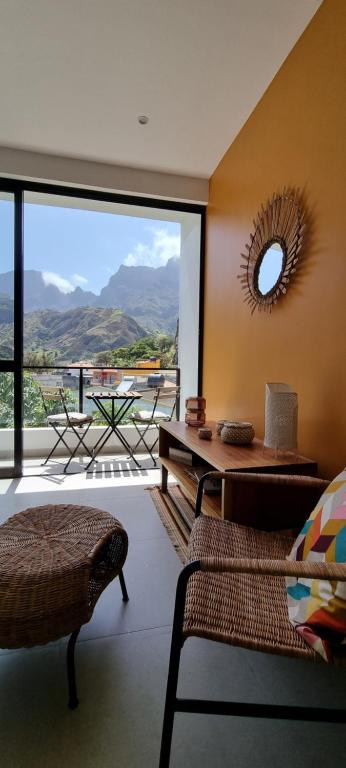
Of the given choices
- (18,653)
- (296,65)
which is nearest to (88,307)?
(296,65)

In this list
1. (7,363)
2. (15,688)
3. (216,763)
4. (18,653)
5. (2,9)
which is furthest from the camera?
(7,363)

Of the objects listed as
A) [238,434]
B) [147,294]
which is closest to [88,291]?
[147,294]

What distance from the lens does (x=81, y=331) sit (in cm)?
481

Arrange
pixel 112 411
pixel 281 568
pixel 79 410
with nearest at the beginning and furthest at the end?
pixel 281 568, pixel 112 411, pixel 79 410

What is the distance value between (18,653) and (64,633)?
0.41 metres

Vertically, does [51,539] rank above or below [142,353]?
below

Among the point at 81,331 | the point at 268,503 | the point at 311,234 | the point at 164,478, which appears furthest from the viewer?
the point at 81,331

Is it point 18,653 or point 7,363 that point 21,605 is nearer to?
point 18,653

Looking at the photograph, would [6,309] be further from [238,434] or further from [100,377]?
[238,434]

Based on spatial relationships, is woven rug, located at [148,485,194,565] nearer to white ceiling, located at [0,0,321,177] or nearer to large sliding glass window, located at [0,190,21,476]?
large sliding glass window, located at [0,190,21,476]

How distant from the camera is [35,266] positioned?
4.18m

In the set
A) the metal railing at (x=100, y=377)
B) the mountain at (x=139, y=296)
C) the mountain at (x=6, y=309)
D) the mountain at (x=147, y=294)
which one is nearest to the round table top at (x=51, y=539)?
the mountain at (x=6, y=309)

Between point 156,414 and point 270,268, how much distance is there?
222 cm

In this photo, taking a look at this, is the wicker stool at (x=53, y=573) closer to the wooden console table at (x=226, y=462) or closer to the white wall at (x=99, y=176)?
the wooden console table at (x=226, y=462)
